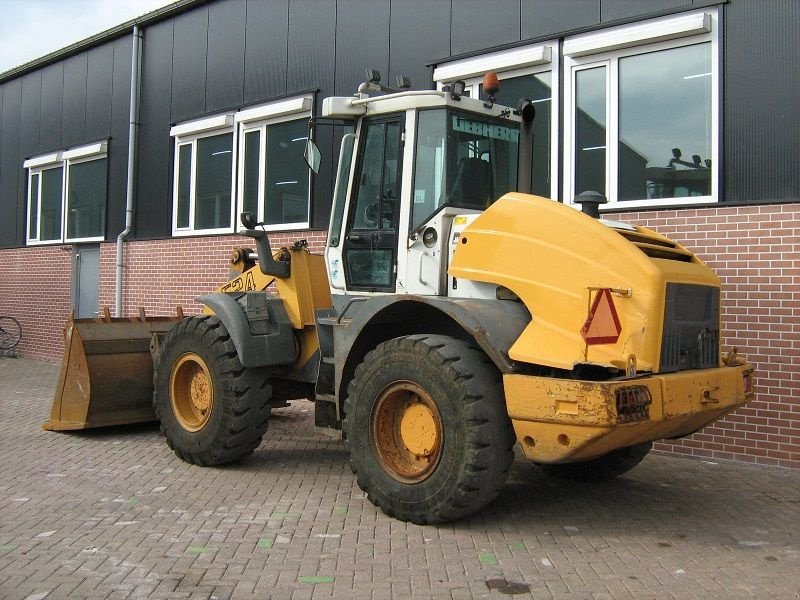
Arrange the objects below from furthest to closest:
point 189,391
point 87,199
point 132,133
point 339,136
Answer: point 87,199 → point 132,133 → point 339,136 → point 189,391

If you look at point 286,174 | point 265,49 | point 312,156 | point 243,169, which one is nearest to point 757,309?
point 312,156

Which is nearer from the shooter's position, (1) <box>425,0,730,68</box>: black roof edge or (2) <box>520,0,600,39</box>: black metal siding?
(1) <box>425,0,730,68</box>: black roof edge

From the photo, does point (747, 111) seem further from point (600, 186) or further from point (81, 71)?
point (81, 71)

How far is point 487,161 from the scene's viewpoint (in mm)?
5926

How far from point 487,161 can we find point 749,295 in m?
2.91

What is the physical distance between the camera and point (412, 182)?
565 centimetres

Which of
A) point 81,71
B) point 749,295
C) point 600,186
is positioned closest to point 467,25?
point 600,186

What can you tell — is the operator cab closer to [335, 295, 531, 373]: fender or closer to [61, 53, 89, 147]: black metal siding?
[335, 295, 531, 373]: fender

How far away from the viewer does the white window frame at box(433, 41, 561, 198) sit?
8.52 meters

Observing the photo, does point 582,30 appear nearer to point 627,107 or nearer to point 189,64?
point 627,107

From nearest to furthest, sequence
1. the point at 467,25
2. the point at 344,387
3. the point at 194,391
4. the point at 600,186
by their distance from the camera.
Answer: the point at 344,387, the point at 194,391, the point at 600,186, the point at 467,25

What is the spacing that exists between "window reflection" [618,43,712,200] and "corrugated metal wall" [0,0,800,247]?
0.93ft

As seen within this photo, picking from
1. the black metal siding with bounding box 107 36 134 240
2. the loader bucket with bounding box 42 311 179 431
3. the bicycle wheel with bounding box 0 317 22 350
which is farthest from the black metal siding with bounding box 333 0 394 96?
the bicycle wheel with bounding box 0 317 22 350

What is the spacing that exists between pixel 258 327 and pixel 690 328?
11.1ft
